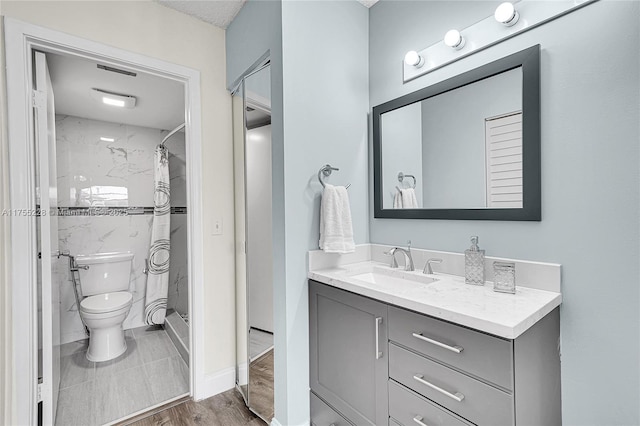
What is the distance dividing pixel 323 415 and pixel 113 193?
3.03 m

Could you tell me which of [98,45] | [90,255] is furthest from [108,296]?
[98,45]

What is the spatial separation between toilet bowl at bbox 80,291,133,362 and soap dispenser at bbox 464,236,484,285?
2.70 meters

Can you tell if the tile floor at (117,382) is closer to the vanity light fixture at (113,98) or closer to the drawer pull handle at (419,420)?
the drawer pull handle at (419,420)

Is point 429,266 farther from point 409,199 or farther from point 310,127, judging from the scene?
point 310,127

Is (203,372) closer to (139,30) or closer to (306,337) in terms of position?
(306,337)

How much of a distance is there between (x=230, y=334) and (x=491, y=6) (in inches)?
94.8

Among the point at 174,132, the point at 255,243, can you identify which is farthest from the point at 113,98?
the point at 255,243

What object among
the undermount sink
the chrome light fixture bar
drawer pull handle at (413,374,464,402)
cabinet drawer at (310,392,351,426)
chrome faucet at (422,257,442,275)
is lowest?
cabinet drawer at (310,392,351,426)

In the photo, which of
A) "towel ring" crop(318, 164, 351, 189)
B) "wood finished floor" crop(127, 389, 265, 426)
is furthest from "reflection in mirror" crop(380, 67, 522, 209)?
"wood finished floor" crop(127, 389, 265, 426)

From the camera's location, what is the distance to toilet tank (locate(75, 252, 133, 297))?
2752 millimetres

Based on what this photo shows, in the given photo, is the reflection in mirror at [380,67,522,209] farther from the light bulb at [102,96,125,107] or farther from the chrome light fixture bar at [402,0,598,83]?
the light bulb at [102,96,125,107]

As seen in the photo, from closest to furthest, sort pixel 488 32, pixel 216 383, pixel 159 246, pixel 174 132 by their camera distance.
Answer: pixel 488 32 < pixel 216 383 < pixel 174 132 < pixel 159 246

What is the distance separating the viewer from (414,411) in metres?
1.07

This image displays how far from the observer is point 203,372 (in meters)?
1.98
